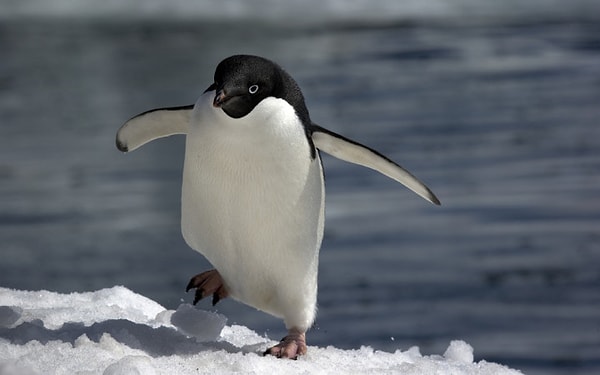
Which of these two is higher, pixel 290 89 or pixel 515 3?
pixel 515 3

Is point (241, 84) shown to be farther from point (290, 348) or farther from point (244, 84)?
point (290, 348)

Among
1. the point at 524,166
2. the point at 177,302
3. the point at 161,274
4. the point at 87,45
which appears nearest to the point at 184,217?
the point at 177,302

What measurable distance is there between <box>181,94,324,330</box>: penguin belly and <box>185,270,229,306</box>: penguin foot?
4 cm

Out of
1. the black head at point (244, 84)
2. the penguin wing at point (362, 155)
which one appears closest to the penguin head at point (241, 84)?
the black head at point (244, 84)

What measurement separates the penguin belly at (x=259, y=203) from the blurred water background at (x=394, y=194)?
148 centimetres

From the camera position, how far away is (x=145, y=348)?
329 centimetres

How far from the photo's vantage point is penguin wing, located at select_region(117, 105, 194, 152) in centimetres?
373

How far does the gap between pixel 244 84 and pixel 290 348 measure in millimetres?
699

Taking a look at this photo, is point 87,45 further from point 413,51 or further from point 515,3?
point 515,3

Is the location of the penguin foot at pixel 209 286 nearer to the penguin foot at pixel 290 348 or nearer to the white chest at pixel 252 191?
the white chest at pixel 252 191

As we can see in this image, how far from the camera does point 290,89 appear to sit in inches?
136

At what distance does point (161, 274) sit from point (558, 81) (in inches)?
326

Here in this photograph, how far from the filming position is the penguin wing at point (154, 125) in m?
3.73

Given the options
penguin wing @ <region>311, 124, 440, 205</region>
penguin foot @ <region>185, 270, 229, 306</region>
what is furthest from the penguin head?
penguin foot @ <region>185, 270, 229, 306</region>
